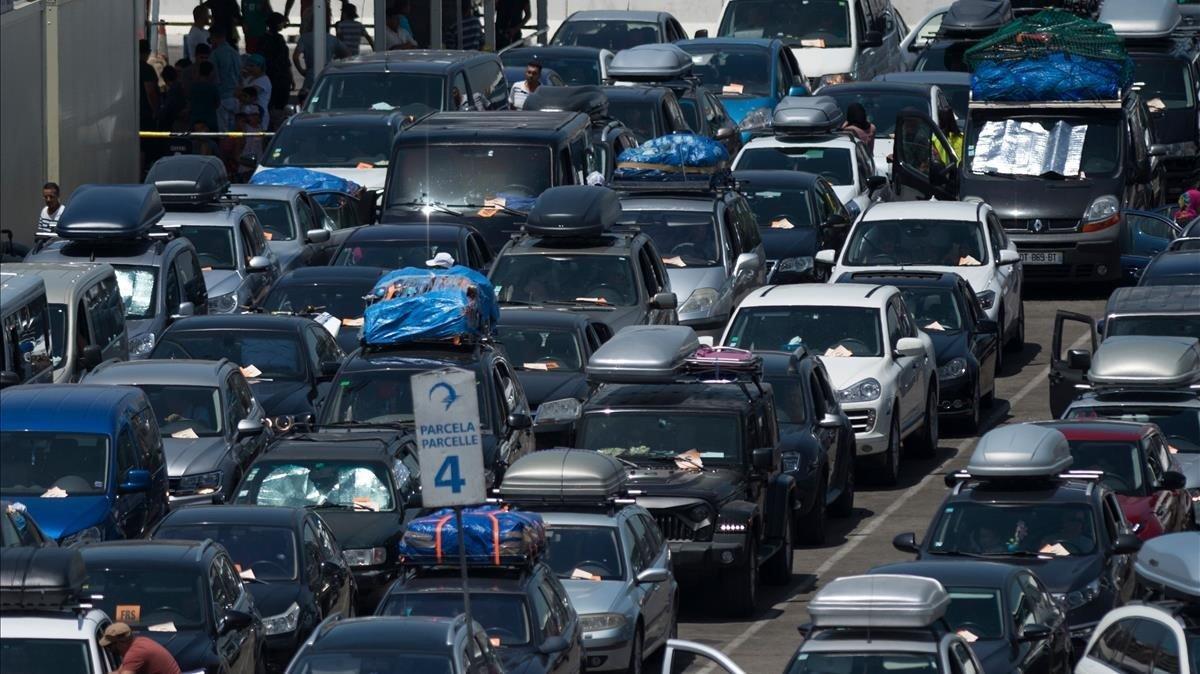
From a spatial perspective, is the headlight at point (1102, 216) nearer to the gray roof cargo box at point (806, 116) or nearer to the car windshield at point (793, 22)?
the gray roof cargo box at point (806, 116)

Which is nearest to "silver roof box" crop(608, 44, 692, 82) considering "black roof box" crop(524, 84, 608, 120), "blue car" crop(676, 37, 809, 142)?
"blue car" crop(676, 37, 809, 142)

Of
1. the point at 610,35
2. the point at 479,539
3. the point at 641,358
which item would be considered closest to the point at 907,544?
the point at 641,358

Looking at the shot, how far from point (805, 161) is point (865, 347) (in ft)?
28.7

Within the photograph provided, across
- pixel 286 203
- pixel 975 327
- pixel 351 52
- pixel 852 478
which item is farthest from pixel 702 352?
pixel 351 52

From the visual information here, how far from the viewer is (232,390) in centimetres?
2250

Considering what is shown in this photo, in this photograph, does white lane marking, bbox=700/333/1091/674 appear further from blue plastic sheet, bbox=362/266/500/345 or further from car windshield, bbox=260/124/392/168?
car windshield, bbox=260/124/392/168

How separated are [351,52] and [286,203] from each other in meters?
10.6

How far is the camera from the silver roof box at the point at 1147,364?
77.4 feet

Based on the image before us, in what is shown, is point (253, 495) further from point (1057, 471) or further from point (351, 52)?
point (351, 52)

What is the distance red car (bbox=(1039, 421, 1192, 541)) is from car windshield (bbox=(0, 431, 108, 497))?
7.14m

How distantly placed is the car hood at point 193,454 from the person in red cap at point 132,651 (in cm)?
686

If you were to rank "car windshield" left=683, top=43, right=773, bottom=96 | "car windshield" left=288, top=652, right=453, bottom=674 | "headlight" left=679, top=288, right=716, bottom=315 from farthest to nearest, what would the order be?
"car windshield" left=683, top=43, right=773, bottom=96
"headlight" left=679, top=288, right=716, bottom=315
"car windshield" left=288, top=652, right=453, bottom=674

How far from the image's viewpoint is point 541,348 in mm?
24656

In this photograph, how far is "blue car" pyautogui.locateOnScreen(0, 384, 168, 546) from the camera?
64.4 ft
